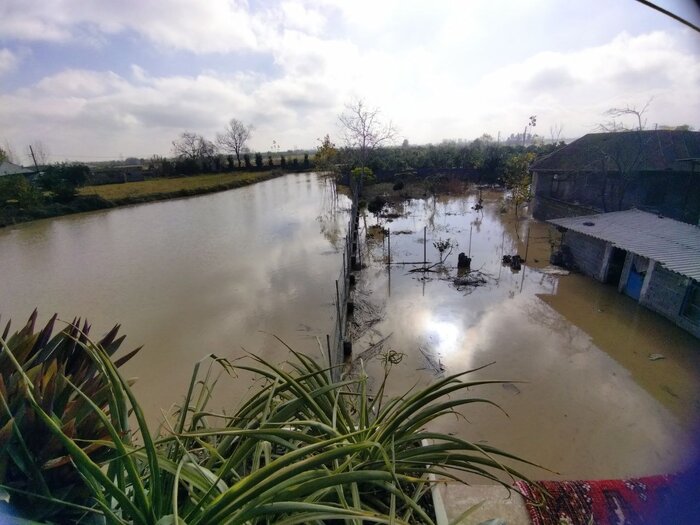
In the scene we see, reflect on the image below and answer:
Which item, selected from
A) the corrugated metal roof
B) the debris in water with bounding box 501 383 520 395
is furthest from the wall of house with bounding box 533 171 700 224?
the debris in water with bounding box 501 383 520 395

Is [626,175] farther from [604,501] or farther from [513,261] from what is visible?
[604,501]

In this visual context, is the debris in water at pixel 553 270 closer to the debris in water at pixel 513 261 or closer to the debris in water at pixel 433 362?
the debris in water at pixel 513 261

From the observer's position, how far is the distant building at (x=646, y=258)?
6469mm

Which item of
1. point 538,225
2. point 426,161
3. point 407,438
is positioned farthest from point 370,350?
point 426,161

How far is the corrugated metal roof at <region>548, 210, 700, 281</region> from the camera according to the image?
639 centimetres

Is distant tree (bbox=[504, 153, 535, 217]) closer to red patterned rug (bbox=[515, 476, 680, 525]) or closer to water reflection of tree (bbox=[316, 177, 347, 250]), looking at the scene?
water reflection of tree (bbox=[316, 177, 347, 250])

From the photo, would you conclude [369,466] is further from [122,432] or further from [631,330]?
[631,330]

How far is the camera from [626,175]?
41.0 ft

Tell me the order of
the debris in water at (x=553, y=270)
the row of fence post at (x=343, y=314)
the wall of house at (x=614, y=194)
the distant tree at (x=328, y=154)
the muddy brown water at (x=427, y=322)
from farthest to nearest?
the distant tree at (x=328, y=154)
the wall of house at (x=614, y=194)
the debris in water at (x=553, y=270)
the row of fence post at (x=343, y=314)
the muddy brown water at (x=427, y=322)

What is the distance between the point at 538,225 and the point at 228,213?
17.1 metres

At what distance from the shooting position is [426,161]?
108 ft

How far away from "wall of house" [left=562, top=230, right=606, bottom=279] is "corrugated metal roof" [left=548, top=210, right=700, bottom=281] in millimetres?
459

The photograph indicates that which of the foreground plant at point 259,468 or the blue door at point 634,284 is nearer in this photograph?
the foreground plant at point 259,468

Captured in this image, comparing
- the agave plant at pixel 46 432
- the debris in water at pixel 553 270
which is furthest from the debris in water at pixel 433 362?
the debris in water at pixel 553 270
